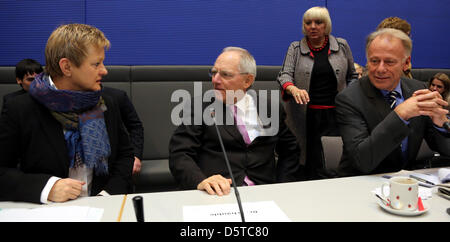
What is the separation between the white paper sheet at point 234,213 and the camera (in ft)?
3.30

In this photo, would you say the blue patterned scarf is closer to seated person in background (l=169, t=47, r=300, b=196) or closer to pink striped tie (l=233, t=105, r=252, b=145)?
seated person in background (l=169, t=47, r=300, b=196)

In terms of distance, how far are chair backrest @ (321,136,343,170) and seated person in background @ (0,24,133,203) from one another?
101 centimetres

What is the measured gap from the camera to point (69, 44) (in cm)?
138

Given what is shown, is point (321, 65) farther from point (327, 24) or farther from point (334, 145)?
point (334, 145)

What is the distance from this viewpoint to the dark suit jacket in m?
1.48

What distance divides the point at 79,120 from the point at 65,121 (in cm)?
6

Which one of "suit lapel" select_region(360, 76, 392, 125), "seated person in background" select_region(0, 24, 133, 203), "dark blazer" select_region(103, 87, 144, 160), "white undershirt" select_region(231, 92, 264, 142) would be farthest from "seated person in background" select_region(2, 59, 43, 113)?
"suit lapel" select_region(360, 76, 392, 125)

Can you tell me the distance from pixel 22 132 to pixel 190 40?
8.12ft

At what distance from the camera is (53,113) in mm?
1346

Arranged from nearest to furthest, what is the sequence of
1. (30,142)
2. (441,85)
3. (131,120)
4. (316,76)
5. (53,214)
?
(53,214), (30,142), (131,120), (316,76), (441,85)

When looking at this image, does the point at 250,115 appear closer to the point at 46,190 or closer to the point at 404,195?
the point at 404,195

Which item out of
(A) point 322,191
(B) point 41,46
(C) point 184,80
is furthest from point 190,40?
(A) point 322,191

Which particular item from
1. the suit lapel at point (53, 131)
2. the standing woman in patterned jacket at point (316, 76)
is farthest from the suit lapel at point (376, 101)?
the suit lapel at point (53, 131)

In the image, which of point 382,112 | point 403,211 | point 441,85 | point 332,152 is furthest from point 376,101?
point 441,85
